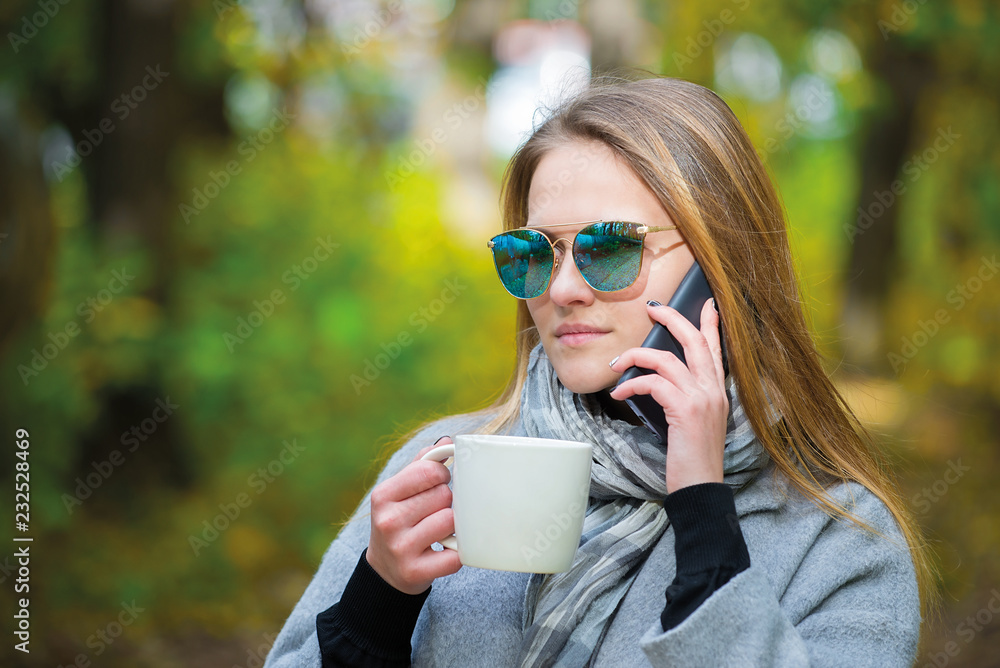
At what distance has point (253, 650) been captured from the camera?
4684mm

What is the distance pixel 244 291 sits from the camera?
18.2 ft

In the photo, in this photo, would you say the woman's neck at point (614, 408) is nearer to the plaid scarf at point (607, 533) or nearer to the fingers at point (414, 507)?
the plaid scarf at point (607, 533)

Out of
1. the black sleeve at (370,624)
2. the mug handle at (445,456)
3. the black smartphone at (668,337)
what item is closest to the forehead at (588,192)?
the black smartphone at (668,337)

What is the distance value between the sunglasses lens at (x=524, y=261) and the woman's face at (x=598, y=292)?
1.0 inches

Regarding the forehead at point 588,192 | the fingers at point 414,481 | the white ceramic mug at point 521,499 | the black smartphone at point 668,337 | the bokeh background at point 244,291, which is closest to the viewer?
the white ceramic mug at point 521,499

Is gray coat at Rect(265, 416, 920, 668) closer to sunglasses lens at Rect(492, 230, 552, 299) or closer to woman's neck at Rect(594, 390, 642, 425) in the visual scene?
woman's neck at Rect(594, 390, 642, 425)

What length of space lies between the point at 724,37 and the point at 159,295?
19.5 ft

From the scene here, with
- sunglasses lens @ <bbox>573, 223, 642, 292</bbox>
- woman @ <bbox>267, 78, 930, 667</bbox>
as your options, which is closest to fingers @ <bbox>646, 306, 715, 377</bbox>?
woman @ <bbox>267, 78, 930, 667</bbox>

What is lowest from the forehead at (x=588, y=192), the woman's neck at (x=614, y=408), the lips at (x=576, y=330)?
the woman's neck at (x=614, y=408)

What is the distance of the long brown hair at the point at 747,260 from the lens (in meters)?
1.63

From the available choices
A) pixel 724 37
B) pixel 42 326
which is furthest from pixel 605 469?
pixel 724 37

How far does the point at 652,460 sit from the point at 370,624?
0.60 meters

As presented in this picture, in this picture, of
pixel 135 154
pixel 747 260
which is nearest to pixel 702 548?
pixel 747 260

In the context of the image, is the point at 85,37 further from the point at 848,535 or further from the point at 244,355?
the point at 848,535
